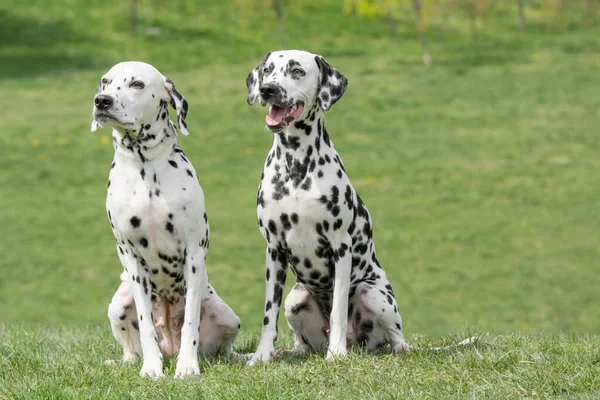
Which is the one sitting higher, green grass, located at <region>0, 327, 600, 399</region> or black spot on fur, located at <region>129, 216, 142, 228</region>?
black spot on fur, located at <region>129, 216, 142, 228</region>

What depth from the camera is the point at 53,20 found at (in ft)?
115

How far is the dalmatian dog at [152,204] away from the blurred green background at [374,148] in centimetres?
496

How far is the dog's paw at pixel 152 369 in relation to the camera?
20.1ft

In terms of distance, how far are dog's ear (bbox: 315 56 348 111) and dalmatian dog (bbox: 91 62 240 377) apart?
3.30ft

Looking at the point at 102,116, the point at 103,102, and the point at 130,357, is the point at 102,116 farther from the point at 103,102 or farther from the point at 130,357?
the point at 130,357

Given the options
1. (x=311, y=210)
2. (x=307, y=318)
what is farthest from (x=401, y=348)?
(x=311, y=210)

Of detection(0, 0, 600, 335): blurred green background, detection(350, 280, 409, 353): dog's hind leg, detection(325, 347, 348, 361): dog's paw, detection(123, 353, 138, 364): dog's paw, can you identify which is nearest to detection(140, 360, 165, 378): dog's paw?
detection(123, 353, 138, 364): dog's paw

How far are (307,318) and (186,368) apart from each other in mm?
1164

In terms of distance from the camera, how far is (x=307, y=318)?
6.96 meters

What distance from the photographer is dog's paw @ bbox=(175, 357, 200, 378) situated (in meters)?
6.13

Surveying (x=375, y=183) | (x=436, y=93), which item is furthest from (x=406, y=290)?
(x=436, y=93)

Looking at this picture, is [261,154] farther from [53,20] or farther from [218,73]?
[53,20]

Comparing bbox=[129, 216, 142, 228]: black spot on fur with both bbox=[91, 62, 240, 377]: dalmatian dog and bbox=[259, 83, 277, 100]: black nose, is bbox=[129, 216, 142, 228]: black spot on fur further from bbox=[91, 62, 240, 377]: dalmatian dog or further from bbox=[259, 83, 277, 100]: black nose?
bbox=[259, 83, 277, 100]: black nose

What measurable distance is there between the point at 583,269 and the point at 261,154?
904 cm
